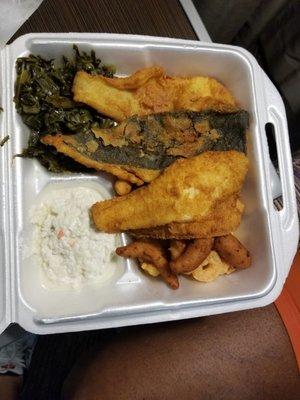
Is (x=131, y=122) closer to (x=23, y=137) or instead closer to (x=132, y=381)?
(x=23, y=137)

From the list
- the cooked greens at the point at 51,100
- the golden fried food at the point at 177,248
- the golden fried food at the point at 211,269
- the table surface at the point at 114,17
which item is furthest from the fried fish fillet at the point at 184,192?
the table surface at the point at 114,17

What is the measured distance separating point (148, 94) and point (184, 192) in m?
0.44

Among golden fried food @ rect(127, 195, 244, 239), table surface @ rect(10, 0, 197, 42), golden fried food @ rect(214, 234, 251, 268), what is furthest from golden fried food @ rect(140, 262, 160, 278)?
table surface @ rect(10, 0, 197, 42)

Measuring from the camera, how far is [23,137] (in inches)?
63.1

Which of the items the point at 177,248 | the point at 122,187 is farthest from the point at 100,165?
the point at 177,248

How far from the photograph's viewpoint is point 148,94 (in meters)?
1.65

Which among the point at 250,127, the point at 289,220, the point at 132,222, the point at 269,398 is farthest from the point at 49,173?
the point at 269,398

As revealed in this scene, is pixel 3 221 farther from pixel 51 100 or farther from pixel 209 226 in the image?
pixel 209 226

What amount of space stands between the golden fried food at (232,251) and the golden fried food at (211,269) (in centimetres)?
4

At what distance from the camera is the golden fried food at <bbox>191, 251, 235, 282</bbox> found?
1633 mm

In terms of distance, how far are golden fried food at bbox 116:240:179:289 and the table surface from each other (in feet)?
3.00

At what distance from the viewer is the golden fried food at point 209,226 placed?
1.50 m

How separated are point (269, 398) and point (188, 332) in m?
0.38

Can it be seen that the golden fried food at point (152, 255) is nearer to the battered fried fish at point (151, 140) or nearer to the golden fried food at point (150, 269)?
the golden fried food at point (150, 269)
